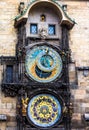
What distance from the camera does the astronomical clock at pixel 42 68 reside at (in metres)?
11.7

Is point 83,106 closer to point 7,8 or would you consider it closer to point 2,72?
point 2,72

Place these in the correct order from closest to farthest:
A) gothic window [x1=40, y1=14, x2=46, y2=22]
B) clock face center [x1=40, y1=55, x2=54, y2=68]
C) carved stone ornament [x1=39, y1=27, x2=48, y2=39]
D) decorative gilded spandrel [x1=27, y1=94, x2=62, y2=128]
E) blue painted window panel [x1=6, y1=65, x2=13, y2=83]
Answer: decorative gilded spandrel [x1=27, y1=94, x2=62, y2=128], blue painted window panel [x1=6, y1=65, x2=13, y2=83], clock face center [x1=40, y1=55, x2=54, y2=68], carved stone ornament [x1=39, y1=27, x2=48, y2=39], gothic window [x1=40, y1=14, x2=46, y2=22]

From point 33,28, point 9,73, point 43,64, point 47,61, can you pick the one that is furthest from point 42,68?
point 33,28

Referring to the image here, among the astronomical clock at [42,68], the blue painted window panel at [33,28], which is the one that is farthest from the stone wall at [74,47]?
the blue painted window panel at [33,28]

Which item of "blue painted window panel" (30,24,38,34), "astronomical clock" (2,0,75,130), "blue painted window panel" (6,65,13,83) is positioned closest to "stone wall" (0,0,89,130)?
"astronomical clock" (2,0,75,130)

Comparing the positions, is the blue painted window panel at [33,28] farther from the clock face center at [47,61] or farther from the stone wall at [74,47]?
the clock face center at [47,61]

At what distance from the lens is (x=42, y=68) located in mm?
12039

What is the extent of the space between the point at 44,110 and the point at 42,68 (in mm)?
1193

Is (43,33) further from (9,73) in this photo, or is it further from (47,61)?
(9,73)

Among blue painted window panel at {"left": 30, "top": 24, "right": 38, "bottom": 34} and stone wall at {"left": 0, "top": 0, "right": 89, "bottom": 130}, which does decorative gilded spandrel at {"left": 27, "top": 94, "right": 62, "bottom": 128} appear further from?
blue painted window panel at {"left": 30, "top": 24, "right": 38, "bottom": 34}

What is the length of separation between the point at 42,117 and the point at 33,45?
82.6 inches

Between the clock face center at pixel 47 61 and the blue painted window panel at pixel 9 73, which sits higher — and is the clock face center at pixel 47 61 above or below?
above

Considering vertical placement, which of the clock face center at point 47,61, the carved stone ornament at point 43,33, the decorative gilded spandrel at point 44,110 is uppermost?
the carved stone ornament at point 43,33

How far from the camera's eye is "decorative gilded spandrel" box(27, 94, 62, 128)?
11.7m
